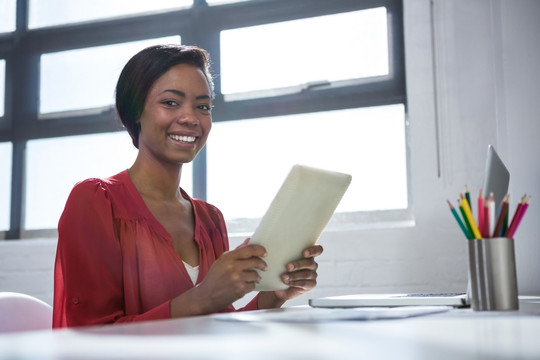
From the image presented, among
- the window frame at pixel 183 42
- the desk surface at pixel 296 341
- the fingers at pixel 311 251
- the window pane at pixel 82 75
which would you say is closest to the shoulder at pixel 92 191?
the fingers at pixel 311 251

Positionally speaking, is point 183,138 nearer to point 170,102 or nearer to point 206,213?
point 170,102

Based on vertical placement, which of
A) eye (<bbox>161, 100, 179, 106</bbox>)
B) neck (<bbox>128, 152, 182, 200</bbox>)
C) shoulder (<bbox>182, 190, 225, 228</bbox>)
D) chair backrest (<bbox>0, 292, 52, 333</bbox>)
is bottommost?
chair backrest (<bbox>0, 292, 52, 333</bbox>)

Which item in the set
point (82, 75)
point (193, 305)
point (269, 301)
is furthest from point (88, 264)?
point (82, 75)

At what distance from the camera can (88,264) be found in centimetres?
132

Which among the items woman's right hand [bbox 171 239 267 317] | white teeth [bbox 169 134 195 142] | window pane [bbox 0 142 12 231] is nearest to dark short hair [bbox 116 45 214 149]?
white teeth [bbox 169 134 195 142]

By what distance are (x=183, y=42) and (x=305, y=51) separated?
54cm

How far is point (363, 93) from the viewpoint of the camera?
2.46 meters

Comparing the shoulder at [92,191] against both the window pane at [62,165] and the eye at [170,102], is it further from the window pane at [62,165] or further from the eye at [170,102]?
the window pane at [62,165]

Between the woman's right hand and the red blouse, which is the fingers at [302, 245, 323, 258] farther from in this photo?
the red blouse

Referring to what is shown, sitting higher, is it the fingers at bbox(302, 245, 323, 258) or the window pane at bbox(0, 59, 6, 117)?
the window pane at bbox(0, 59, 6, 117)

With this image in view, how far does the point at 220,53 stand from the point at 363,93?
642 millimetres

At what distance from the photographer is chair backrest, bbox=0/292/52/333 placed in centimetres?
137

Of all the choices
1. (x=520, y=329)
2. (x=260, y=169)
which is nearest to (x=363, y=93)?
(x=260, y=169)

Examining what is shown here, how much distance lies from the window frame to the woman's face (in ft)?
2.95
